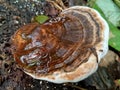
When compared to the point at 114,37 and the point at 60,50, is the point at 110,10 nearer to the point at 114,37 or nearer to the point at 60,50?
the point at 114,37

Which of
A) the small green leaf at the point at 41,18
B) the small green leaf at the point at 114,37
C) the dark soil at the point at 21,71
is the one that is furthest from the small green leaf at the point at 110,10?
the small green leaf at the point at 41,18

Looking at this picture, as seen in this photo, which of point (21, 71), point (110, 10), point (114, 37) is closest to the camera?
point (21, 71)

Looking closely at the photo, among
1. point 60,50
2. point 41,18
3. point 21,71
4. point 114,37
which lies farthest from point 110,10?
point 21,71

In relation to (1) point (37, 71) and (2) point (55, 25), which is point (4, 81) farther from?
(2) point (55, 25)

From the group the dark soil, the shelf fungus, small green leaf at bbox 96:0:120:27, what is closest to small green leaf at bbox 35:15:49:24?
the dark soil

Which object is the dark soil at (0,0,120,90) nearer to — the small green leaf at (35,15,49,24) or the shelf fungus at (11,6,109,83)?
the small green leaf at (35,15,49,24)

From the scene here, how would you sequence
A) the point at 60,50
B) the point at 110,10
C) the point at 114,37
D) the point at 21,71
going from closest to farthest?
the point at 60,50 < the point at 21,71 < the point at 114,37 < the point at 110,10

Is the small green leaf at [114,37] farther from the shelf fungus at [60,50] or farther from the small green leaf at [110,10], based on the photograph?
the shelf fungus at [60,50]
